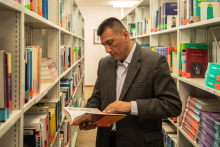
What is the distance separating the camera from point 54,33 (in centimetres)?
189

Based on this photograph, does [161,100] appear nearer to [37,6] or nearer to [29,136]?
[29,136]

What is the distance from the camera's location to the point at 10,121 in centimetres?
82

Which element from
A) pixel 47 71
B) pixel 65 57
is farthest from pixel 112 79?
pixel 65 57

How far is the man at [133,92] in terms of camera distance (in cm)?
131

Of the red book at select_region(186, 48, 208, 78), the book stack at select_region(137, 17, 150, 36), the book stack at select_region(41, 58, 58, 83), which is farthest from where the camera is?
→ the book stack at select_region(137, 17, 150, 36)

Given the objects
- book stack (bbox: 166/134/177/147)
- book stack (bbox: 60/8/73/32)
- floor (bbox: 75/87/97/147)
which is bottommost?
floor (bbox: 75/87/97/147)

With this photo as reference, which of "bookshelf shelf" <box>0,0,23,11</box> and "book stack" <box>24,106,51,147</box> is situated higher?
"bookshelf shelf" <box>0,0,23,11</box>

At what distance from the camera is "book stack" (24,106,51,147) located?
1201 mm

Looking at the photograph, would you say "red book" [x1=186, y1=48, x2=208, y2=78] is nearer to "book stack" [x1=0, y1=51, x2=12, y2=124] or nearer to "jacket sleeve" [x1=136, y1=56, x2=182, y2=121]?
"jacket sleeve" [x1=136, y1=56, x2=182, y2=121]

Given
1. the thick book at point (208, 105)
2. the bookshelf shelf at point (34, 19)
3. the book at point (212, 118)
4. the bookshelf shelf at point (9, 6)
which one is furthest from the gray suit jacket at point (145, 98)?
the bookshelf shelf at point (9, 6)

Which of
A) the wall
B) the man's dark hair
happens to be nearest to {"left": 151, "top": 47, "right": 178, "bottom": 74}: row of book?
the man's dark hair

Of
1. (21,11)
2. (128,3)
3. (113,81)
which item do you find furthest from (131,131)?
(128,3)

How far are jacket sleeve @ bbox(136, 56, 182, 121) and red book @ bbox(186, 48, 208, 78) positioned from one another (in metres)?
0.68

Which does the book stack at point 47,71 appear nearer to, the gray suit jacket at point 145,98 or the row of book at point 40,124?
the row of book at point 40,124
